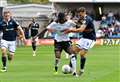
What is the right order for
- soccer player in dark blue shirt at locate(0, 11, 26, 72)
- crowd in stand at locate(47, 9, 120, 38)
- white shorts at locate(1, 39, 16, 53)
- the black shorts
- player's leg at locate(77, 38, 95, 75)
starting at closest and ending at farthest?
1. player's leg at locate(77, 38, 95, 75)
2. the black shorts
3. soccer player in dark blue shirt at locate(0, 11, 26, 72)
4. white shorts at locate(1, 39, 16, 53)
5. crowd in stand at locate(47, 9, 120, 38)

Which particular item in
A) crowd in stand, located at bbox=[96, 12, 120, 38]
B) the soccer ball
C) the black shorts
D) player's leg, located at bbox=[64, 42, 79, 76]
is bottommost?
crowd in stand, located at bbox=[96, 12, 120, 38]

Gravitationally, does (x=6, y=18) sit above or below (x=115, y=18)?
above

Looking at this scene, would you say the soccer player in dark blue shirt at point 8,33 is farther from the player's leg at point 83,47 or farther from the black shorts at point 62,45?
the player's leg at point 83,47

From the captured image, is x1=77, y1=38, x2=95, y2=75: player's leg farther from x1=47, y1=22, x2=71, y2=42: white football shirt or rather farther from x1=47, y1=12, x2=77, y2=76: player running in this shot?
x1=47, y1=22, x2=71, y2=42: white football shirt

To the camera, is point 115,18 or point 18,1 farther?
point 18,1

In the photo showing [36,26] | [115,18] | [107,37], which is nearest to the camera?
[36,26]

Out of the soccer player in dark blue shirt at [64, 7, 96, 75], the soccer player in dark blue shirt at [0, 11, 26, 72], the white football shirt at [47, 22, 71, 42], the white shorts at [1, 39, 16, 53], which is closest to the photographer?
the soccer player in dark blue shirt at [64, 7, 96, 75]

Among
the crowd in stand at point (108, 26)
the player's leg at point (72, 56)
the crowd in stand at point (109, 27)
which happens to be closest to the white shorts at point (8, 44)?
the player's leg at point (72, 56)

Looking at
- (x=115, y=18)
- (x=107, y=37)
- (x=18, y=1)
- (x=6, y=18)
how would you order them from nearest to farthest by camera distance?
1. (x=6, y=18)
2. (x=107, y=37)
3. (x=115, y=18)
4. (x=18, y=1)

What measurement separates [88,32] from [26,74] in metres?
2.74

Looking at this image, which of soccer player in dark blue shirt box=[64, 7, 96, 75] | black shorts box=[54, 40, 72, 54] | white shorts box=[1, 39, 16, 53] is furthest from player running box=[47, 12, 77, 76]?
white shorts box=[1, 39, 16, 53]

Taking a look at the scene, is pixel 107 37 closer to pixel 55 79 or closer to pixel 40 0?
pixel 55 79

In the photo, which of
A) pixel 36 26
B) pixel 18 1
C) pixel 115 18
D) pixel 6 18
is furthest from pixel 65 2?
pixel 6 18

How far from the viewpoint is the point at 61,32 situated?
69.0 ft
